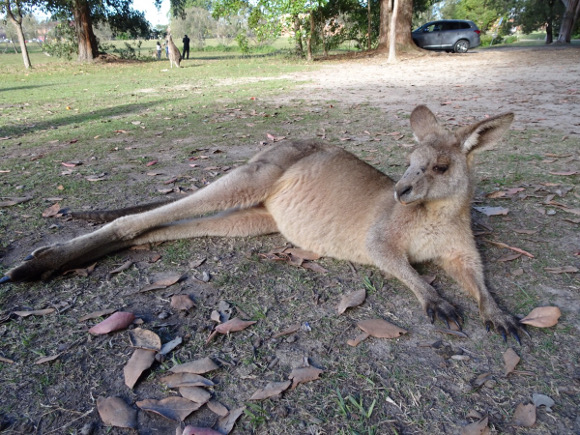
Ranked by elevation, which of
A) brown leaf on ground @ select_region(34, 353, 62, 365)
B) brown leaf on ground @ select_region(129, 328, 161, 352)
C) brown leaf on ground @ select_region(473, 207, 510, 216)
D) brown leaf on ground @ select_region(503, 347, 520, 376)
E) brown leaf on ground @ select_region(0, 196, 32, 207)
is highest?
A: brown leaf on ground @ select_region(0, 196, 32, 207)

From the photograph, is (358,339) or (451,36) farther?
(451,36)

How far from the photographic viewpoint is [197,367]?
1775 mm

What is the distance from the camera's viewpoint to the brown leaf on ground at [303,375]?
171cm

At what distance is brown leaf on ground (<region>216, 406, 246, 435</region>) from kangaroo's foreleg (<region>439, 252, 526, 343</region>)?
131cm

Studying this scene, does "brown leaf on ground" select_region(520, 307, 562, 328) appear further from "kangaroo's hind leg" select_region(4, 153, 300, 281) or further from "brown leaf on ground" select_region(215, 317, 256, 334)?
"kangaroo's hind leg" select_region(4, 153, 300, 281)

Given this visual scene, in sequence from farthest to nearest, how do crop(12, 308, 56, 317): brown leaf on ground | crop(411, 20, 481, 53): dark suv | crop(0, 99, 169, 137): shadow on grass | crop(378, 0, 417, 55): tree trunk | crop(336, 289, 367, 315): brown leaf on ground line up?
crop(411, 20, 481, 53): dark suv → crop(378, 0, 417, 55): tree trunk → crop(0, 99, 169, 137): shadow on grass → crop(336, 289, 367, 315): brown leaf on ground → crop(12, 308, 56, 317): brown leaf on ground

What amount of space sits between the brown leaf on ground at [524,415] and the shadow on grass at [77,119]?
704cm

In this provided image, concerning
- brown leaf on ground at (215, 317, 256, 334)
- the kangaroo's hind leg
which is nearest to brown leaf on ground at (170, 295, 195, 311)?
brown leaf on ground at (215, 317, 256, 334)

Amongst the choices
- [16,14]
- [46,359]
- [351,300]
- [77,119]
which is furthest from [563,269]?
[16,14]

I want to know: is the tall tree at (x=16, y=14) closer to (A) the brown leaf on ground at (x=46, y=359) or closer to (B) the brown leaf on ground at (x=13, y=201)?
(B) the brown leaf on ground at (x=13, y=201)

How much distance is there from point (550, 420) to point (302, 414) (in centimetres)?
94

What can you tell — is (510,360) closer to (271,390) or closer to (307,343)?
(307,343)

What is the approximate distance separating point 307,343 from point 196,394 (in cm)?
57

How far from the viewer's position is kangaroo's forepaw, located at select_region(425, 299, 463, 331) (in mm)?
2082
